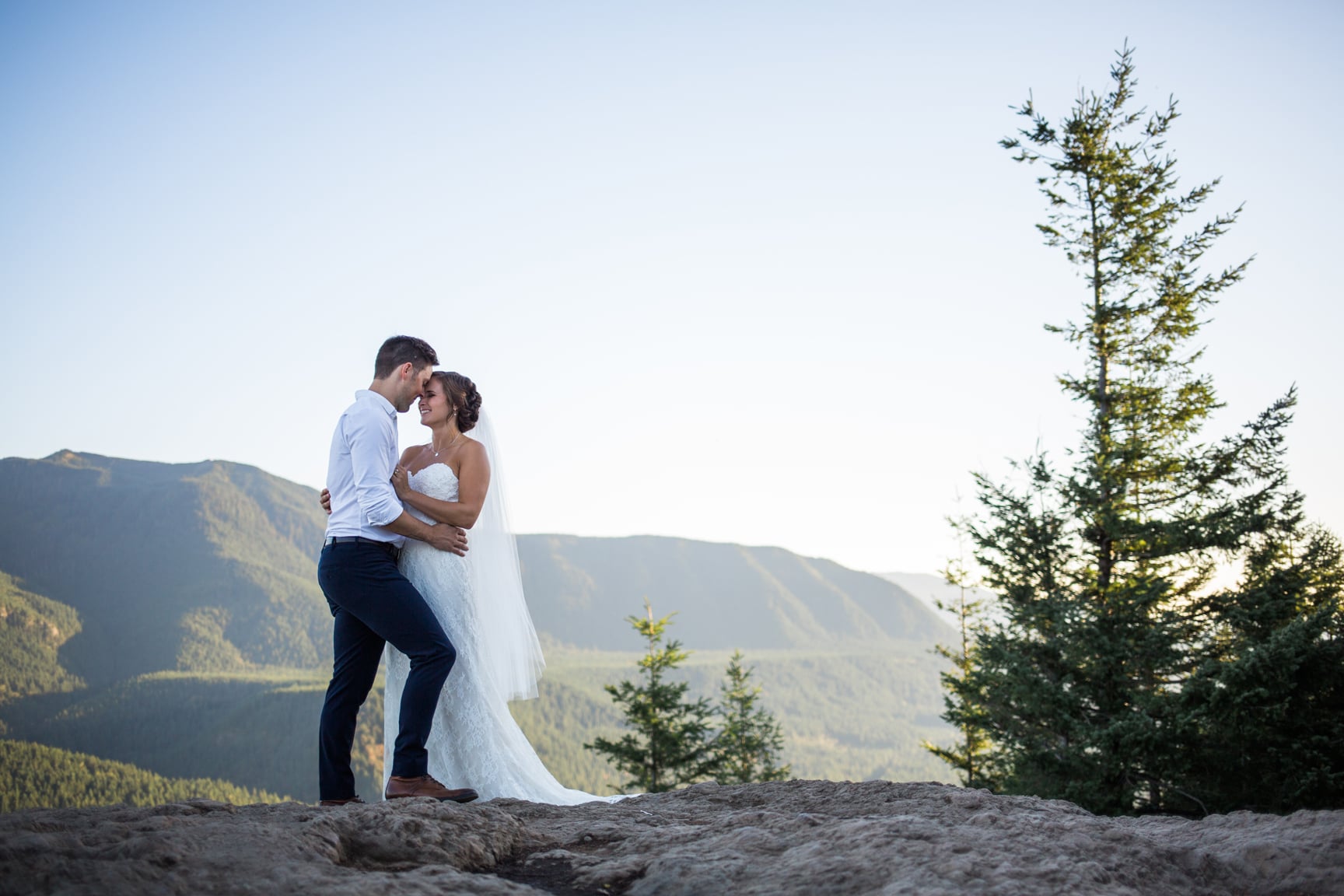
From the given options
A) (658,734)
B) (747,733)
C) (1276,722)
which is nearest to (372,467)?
(1276,722)

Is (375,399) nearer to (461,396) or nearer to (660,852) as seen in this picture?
(461,396)

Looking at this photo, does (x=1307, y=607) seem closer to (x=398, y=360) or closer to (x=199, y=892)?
(x=398, y=360)

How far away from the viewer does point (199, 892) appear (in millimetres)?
2111

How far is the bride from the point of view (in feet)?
18.2

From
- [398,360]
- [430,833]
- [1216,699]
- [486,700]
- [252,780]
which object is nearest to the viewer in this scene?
[430,833]

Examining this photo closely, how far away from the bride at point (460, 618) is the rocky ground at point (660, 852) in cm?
214

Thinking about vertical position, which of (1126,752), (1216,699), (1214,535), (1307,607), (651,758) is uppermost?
(1214,535)

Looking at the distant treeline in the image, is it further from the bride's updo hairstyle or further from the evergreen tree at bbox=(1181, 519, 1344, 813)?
the bride's updo hairstyle

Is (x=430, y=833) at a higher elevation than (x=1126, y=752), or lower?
higher

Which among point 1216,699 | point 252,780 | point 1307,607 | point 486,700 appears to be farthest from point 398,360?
point 252,780

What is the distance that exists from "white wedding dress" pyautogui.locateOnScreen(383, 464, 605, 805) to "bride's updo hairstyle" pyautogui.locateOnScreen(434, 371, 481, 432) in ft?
1.35

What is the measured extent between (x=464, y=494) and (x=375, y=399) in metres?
0.94

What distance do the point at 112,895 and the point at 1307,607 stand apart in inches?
536

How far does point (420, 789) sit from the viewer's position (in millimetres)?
4617
